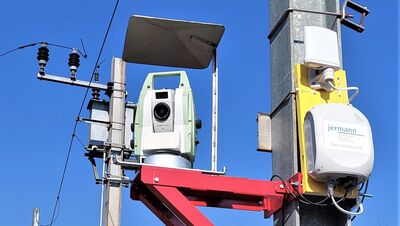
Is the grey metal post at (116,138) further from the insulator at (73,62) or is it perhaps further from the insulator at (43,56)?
the insulator at (43,56)

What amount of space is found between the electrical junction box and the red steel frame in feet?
0.72

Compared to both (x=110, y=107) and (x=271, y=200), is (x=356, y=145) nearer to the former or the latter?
(x=271, y=200)

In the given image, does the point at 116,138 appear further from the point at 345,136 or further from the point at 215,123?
the point at 345,136

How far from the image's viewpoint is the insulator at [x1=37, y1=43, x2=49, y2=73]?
11.6 m

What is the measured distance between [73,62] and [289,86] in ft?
24.6

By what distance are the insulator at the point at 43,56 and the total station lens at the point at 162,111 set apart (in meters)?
7.01

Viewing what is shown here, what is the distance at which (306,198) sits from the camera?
15.2ft

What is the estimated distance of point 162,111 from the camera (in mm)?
5082

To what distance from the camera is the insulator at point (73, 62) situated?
38.6 ft

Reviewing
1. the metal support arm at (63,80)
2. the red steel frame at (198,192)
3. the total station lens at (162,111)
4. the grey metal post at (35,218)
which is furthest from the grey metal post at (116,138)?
the grey metal post at (35,218)

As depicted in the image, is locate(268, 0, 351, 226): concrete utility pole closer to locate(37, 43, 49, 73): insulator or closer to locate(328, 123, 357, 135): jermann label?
locate(328, 123, 357, 135): jermann label

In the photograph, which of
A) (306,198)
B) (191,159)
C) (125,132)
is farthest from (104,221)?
(306,198)

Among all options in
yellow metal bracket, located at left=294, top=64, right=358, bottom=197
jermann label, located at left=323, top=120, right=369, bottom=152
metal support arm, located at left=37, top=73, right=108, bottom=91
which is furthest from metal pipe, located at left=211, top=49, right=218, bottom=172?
metal support arm, located at left=37, top=73, right=108, bottom=91

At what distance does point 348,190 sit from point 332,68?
2.89 feet
